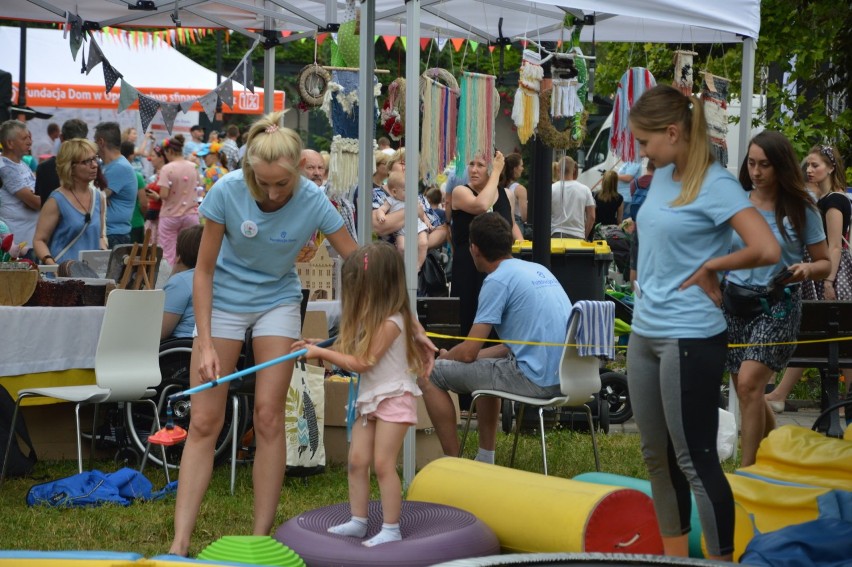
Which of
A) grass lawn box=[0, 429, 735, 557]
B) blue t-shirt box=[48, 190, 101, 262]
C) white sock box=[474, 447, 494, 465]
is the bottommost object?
grass lawn box=[0, 429, 735, 557]

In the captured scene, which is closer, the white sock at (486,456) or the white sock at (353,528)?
the white sock at (353,528)

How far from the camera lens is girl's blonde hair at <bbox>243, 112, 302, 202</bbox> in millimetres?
4145

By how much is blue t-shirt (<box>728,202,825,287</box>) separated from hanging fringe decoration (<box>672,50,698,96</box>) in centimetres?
211

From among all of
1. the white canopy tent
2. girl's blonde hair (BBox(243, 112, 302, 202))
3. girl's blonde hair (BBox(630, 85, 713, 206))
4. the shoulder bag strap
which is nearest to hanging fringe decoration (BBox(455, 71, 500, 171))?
the white canopy tent

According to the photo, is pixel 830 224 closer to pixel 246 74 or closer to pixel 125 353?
pixel 125 353

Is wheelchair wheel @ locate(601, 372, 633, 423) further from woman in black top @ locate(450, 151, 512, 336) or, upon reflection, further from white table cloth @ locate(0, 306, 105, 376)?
white table cloth @ locate(0, 306, 105, 376)

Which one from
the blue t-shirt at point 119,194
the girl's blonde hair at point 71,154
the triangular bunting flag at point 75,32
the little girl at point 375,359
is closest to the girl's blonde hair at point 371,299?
the little girl at point 375,359

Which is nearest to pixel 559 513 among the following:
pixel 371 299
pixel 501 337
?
pixel 371 299

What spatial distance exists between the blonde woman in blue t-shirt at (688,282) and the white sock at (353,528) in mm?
1049

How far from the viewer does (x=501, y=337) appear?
6078 millimetres

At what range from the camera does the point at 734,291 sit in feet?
17.4

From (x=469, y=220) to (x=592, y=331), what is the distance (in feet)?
6.54

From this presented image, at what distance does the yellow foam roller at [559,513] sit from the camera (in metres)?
4.09

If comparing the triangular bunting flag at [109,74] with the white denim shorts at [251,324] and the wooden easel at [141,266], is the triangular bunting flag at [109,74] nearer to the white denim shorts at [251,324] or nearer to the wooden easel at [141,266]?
the wooden easel at [141,266]
